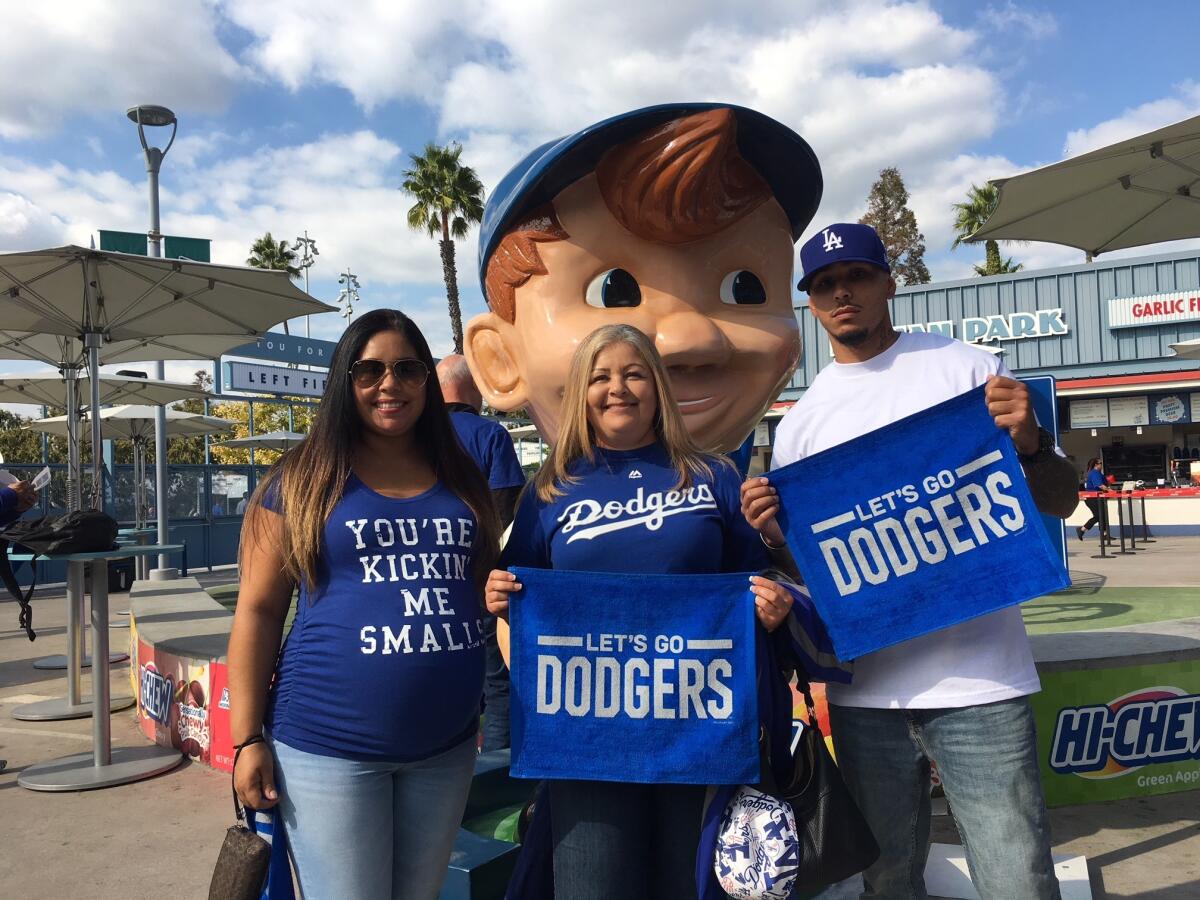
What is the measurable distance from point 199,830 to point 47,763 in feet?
5.21

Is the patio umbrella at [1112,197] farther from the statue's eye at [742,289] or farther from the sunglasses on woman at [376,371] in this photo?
the sunglasses on woman at [376,371]

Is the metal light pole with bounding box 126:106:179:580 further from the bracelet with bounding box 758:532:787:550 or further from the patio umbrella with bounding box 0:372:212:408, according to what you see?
the bracelet with bounding box 758:532:787:550

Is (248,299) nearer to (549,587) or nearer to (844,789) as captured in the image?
(549,587)

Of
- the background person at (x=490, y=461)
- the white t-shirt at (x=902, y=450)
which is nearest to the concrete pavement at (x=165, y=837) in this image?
the background person at (x=490, y=461)

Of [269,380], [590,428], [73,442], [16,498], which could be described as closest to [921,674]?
[590,428]

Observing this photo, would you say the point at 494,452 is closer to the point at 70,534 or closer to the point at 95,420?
the point at 70,534

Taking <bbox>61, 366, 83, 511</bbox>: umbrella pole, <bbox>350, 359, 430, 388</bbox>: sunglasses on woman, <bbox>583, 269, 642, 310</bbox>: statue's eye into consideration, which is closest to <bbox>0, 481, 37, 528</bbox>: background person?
<bbox>61, 366, 83, 511</bbox>: umbrella pole

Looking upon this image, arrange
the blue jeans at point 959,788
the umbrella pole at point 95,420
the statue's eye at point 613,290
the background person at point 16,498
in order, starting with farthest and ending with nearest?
the umbrella pole at point 95,420, the background person at point 16,498, the statue's eye at point 613,290, the blue jeans at point 959,788

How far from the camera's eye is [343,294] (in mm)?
41219

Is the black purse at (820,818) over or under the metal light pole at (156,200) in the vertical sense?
under

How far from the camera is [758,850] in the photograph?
1646mm

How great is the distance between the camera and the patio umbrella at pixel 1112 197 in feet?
12.8

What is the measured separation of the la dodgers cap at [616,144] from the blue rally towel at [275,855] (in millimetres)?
2209

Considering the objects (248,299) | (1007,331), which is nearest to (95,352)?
(248,299)
